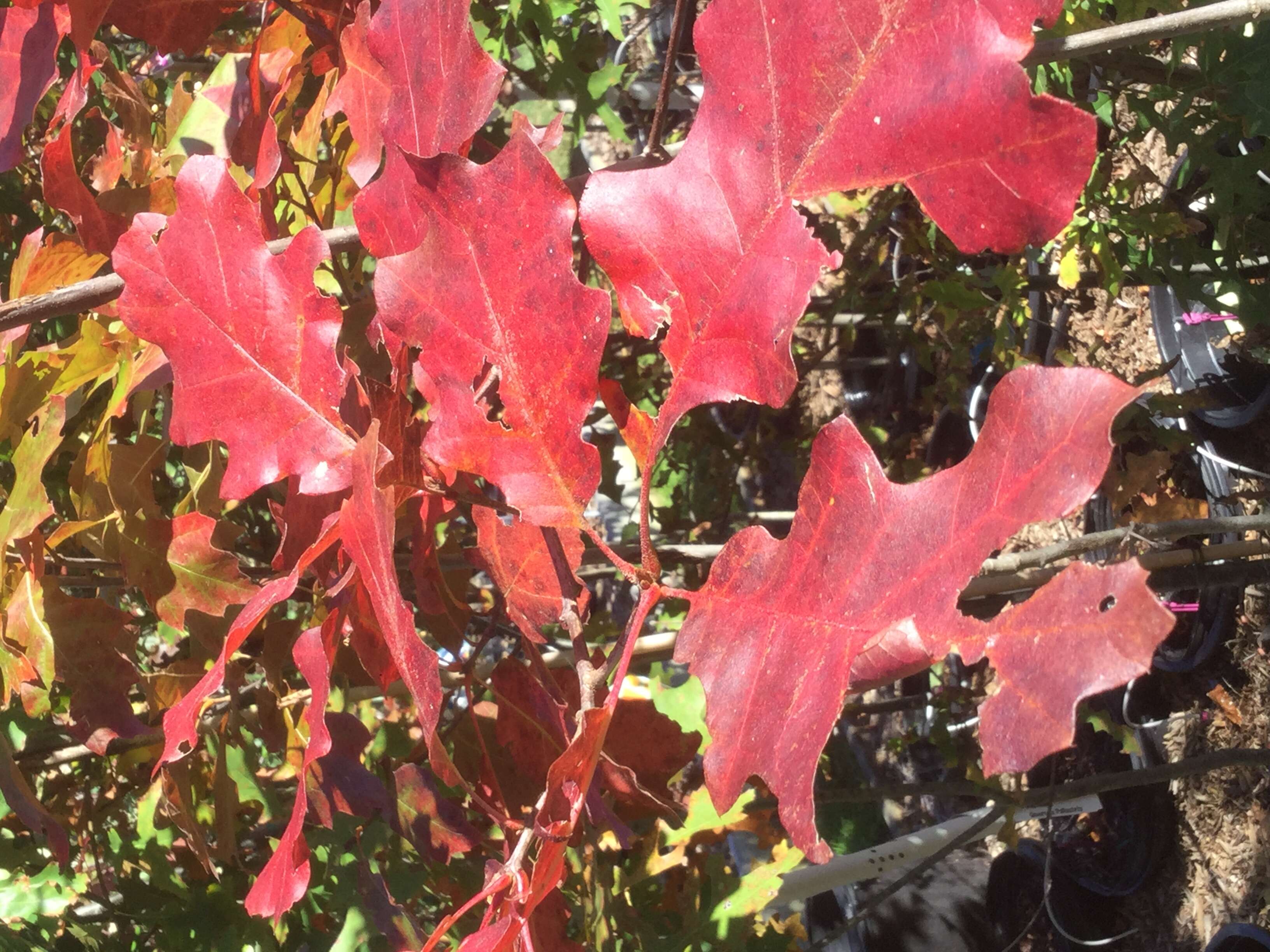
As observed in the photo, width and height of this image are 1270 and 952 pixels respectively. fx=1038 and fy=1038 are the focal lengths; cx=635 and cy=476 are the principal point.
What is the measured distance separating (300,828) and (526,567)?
7.8 inches

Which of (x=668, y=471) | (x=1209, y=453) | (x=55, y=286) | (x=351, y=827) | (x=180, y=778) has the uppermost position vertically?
(x=55, y=286)

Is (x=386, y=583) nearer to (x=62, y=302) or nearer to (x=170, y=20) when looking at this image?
(x=62, y=302)

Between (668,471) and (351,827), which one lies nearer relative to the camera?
(351,827)

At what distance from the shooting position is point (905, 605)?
383 mm

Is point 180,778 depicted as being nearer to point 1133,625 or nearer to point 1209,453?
point 1133,625

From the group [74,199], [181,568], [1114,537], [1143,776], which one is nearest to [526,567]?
[181,568]

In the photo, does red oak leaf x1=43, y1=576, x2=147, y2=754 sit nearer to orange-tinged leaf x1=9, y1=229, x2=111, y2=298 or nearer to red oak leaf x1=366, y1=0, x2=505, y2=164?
orange-tinged leaf x1=9, y1=229, x2=111, y2=298

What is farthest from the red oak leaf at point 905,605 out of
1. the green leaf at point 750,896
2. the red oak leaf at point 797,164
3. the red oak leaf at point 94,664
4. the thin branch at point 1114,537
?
the green leaf at point 750,896

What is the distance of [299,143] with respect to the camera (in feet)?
2.69

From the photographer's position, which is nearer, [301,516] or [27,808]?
[301,516]

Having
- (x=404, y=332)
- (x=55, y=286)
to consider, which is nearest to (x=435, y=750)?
(x=404, y=332)

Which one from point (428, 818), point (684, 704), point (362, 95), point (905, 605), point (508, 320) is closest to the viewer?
point (905, 605)

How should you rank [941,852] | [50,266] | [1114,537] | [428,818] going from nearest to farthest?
1. [428,818]
2. [50,266]
3. [1114,537]
4. [941,852]

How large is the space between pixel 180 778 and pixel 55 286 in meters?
0.41
